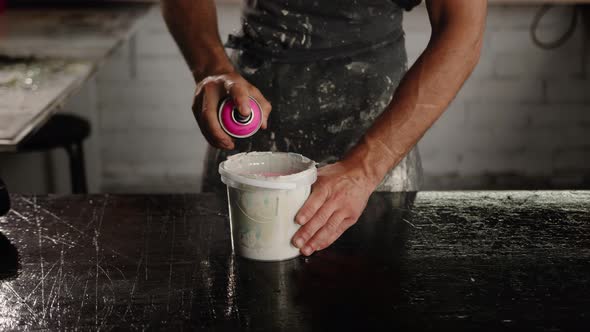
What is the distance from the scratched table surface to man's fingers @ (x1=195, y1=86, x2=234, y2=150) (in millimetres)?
139

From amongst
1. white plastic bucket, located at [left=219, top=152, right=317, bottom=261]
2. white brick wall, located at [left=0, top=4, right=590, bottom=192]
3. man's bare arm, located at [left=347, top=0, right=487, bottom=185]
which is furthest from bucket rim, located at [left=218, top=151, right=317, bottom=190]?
white brick wall, located at [left=0, top=4, right=590, bottom=192]

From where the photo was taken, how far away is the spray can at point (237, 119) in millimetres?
1285

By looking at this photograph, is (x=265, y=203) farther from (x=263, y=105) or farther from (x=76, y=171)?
(x=76, y=171)

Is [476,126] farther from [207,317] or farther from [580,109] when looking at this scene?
[207,317]

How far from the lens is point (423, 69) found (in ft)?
4.74

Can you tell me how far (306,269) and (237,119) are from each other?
11.1 inches

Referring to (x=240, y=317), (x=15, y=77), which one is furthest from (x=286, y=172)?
(x=15, y=77)

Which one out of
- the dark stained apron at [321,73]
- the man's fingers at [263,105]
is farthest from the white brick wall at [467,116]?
the man's fingers at [263,105]

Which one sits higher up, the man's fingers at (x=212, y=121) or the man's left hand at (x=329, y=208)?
the man's fingers at (x=212, y=121)

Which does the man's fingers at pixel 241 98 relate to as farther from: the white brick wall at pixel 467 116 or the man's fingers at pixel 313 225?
the white brick wall at pixel 467 116

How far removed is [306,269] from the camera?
1185 millimetres

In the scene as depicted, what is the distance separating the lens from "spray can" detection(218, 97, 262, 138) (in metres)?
1.29

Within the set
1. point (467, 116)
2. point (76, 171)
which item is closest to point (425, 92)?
point (76, 171)

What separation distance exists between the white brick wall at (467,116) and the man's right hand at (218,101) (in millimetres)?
2318
